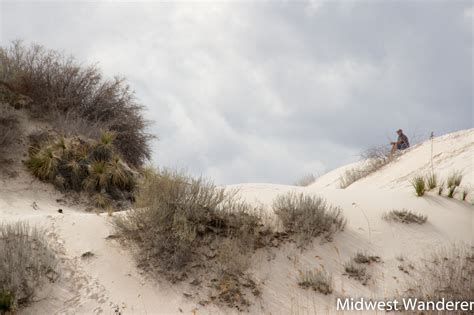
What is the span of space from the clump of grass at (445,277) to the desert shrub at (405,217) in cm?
77

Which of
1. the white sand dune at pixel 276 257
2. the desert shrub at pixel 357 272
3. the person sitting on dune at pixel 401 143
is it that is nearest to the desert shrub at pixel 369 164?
the person sitting on dune at pixel 401 143

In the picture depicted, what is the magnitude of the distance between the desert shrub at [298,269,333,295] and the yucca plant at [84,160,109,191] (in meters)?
6.91

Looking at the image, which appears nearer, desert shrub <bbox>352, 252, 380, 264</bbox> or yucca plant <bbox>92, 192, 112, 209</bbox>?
desert shrub <bbox>352, 252, 380, 264</bbox>

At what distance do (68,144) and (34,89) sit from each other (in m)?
3.56

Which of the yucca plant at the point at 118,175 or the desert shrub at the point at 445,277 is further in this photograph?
the yucca plant at the point at 118,175

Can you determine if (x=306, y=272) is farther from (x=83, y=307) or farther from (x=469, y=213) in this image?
(x=469, y=213)

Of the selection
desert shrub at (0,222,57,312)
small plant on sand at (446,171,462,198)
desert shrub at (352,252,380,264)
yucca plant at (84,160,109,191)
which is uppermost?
small plant on sand at (446,171,462,198)

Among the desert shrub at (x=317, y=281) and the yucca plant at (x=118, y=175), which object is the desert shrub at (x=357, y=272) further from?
the yucca plant at (x=118, y=175)

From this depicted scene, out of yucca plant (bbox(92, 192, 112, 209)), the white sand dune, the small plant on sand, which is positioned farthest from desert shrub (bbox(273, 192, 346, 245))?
yucca plant (bbox(92, 192, 112, 209))

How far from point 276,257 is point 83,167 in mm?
7018

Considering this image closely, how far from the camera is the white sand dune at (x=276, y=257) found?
5254 mm

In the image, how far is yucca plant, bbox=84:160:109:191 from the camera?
10.8 m

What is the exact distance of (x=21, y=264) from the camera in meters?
5.13

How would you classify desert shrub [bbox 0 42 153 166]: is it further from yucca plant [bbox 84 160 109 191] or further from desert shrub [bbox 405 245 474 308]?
desert shrub [bbox 405 245 474 308]
